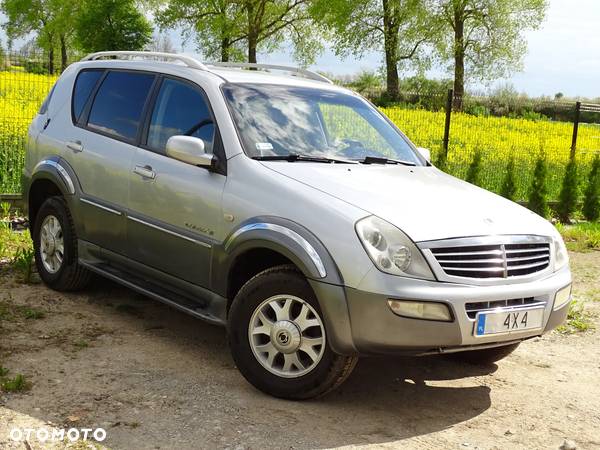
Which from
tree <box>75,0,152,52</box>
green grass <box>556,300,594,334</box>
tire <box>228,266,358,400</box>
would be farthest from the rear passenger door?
tree <box>75,0,152,52</box>

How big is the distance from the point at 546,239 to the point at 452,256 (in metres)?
0.88

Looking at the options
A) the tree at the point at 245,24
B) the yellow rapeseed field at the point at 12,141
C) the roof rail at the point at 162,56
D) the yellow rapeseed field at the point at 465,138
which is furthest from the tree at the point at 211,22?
the roof rail at the point at 162,56

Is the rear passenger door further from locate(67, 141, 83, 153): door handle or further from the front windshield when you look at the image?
the front windshield

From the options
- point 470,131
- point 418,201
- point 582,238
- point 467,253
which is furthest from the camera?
point 470,131

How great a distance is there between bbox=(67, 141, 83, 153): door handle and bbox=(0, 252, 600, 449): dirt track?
1.24 meters

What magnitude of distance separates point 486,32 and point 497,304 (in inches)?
1718

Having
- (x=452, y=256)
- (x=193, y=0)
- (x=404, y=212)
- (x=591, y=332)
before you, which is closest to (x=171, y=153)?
(x=404, y=212)

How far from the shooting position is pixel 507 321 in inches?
193

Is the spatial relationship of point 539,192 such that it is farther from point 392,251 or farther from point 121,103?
point 392,251

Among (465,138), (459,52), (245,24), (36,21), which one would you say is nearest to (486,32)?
(459,52)

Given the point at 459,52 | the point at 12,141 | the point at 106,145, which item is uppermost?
the point at 459,52

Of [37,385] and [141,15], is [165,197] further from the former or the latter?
[141,15]

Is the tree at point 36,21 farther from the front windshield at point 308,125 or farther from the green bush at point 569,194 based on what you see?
the front windshield at point 308,125

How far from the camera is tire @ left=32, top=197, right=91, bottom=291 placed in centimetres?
705
